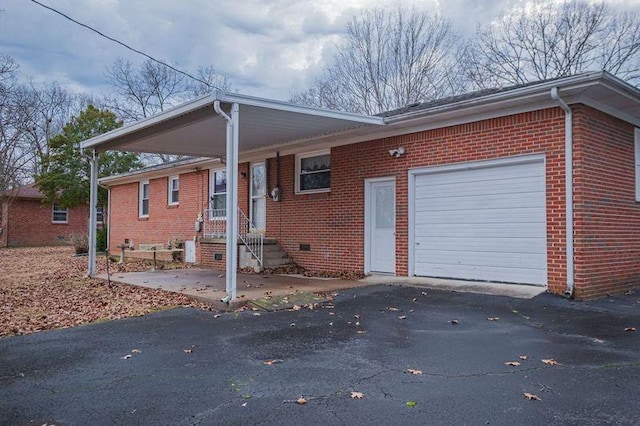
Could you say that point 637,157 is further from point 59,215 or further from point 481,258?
point 59,215

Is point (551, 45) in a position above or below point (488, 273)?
above

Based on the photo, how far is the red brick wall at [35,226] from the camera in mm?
29156

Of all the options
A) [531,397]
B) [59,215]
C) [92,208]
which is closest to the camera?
[531,397]

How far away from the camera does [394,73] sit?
26.6 metres

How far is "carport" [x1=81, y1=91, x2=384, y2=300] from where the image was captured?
786cm

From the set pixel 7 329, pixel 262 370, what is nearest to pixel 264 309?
pixel 262 370

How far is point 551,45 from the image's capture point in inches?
961

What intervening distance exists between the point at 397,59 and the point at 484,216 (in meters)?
19.1

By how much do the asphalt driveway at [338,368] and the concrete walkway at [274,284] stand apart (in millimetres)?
863

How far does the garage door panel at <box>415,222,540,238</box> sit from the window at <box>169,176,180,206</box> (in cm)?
1059

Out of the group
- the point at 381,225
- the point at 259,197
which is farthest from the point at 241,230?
the point at 381,225

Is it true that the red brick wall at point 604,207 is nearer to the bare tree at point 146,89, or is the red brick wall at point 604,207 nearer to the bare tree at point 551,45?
the bare tree at point 551,45

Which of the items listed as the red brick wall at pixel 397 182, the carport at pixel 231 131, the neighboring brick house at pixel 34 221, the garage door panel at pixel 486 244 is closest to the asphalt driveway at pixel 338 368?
the garage door panel at pixel 486 244

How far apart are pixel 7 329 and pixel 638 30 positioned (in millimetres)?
26068
